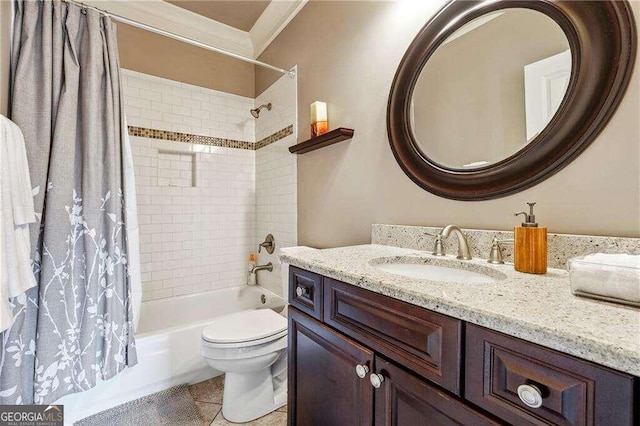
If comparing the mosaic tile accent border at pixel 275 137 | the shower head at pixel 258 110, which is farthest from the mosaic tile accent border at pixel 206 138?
the shower head at pixel 258 110

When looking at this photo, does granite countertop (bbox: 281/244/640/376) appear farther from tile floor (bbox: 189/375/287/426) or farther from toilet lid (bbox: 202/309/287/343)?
tile floor (bbox: 189/375/287/426)

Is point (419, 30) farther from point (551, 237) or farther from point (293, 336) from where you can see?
point (293, 336)

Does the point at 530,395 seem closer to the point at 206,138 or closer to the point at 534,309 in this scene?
the point at 534,309

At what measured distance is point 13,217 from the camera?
1087 mm

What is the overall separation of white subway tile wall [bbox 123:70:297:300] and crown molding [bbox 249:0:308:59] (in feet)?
1.39

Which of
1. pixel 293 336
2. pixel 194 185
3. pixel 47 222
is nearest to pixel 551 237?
pixel 293 336

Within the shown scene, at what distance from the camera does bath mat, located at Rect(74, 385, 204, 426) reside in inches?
57.7

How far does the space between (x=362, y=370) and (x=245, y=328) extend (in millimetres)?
972

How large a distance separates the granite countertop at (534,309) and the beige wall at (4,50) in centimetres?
165

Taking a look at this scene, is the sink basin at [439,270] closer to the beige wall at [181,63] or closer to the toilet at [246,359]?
the toilet at [246,359]

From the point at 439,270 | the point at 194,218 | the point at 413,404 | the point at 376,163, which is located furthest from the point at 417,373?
the point at 194,218
